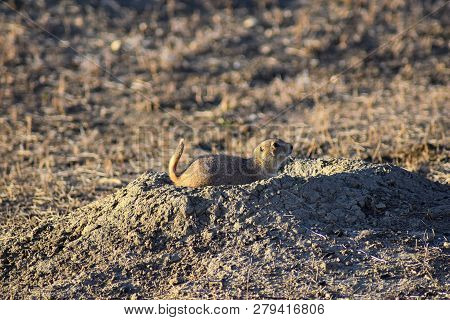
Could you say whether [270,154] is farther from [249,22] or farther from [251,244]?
[249,22]

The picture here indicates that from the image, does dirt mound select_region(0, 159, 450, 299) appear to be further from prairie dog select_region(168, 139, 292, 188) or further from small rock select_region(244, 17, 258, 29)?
small rock select_region(244, 17, 258, 29)

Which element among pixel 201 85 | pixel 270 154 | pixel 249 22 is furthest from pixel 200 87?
pixel 270 154

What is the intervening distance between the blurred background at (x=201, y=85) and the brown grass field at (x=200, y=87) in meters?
0.03

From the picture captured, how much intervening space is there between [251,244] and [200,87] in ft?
22.6

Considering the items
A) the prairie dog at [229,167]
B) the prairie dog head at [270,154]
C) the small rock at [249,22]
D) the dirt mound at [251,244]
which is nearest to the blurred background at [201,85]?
the small rock at [249,22]

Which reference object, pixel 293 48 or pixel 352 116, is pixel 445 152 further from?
pixel 293 48

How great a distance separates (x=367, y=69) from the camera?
1319 centimetres

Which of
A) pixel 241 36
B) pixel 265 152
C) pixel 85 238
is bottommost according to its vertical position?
pixel 85 238

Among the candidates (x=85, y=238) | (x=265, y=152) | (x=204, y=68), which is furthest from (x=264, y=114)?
(x=85, y=238)

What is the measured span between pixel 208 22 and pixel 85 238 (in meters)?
9.10

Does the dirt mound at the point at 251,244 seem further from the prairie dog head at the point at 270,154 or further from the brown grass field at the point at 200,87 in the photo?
the brown grass field at the point at 200,87

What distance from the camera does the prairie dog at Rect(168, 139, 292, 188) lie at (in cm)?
631

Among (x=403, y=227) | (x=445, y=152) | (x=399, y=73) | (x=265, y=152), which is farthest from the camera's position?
(x=399, y=73)

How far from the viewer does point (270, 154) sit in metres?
6.83
